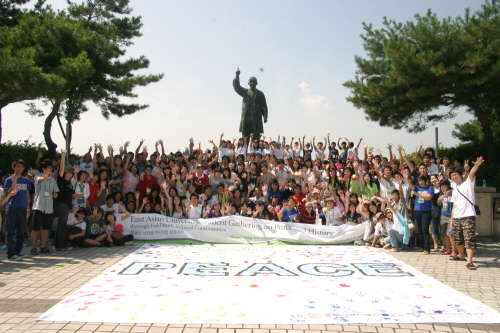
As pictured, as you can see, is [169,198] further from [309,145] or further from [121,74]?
[121,74]

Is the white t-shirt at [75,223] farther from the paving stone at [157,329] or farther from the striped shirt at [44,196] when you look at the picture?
the paving stone at [157,329]

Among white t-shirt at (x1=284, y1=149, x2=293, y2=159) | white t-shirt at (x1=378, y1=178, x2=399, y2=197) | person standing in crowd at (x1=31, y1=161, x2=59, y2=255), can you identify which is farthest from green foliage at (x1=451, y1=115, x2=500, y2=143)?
person standing in crowd at (x1=31, y1=161, x2=59, y2=255)

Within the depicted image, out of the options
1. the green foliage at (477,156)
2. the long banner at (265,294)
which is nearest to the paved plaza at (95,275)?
the long banner at (265,294)

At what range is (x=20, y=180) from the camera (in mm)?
6961

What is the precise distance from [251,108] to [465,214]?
372 inches

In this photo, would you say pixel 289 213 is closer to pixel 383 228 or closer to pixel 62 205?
pixel 383 228

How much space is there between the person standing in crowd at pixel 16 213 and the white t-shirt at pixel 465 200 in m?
7.14

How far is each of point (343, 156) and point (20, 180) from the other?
925 cm

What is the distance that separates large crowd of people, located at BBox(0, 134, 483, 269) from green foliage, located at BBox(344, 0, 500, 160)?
294cm

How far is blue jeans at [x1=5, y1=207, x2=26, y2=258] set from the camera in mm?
6746

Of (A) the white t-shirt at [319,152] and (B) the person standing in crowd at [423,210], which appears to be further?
(A) the white t-shirt at [319,152]

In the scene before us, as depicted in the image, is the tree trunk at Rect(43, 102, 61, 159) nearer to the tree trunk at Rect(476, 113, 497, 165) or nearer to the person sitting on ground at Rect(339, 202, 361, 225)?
the person sitting on ground at Rect(339, 202, 361, 225)

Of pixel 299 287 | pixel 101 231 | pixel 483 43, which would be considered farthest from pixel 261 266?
pixel 483 43

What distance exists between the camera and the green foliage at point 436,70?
1188 centimetres
